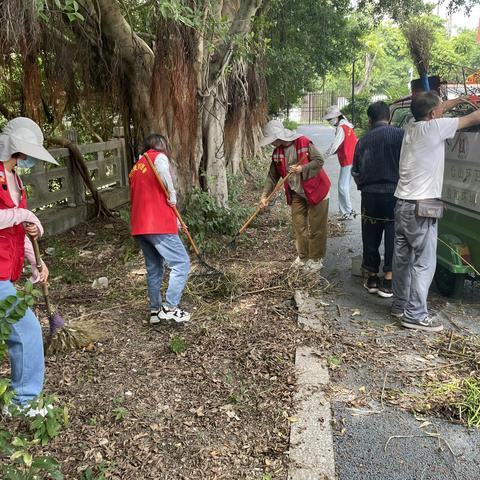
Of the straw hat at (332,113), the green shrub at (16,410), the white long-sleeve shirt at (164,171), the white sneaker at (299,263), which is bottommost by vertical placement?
the white sneaker at (299,263)

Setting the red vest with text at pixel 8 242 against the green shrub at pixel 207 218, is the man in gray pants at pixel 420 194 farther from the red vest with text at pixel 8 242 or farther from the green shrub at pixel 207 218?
the red vest with text at pixel 8 242

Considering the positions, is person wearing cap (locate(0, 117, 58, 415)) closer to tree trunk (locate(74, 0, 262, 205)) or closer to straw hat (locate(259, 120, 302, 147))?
straw hat (locate(259, 120, 302, 147))

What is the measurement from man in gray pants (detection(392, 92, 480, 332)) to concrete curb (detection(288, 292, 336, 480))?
3.40 feet

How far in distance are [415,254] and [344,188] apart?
4.15 meters

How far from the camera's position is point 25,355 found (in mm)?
2738

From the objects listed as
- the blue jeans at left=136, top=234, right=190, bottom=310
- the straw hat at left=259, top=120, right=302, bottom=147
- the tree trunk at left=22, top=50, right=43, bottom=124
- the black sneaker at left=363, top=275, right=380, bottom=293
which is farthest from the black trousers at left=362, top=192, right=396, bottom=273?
the tree trunk at left=22, top=50, right=43, bottom=124

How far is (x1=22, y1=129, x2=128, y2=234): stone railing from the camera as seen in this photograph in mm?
7199

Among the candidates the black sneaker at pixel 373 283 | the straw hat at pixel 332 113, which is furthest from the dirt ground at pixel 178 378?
the straw hat at pixel 332 113

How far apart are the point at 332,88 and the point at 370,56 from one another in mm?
14162

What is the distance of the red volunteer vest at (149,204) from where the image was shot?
155 inches

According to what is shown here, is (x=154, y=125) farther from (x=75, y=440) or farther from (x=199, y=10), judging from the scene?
(x=75, y=440)

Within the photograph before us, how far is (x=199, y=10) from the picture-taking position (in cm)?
551

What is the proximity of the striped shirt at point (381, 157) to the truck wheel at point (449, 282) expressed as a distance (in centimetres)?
92

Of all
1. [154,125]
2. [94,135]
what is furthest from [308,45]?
[154,125]
